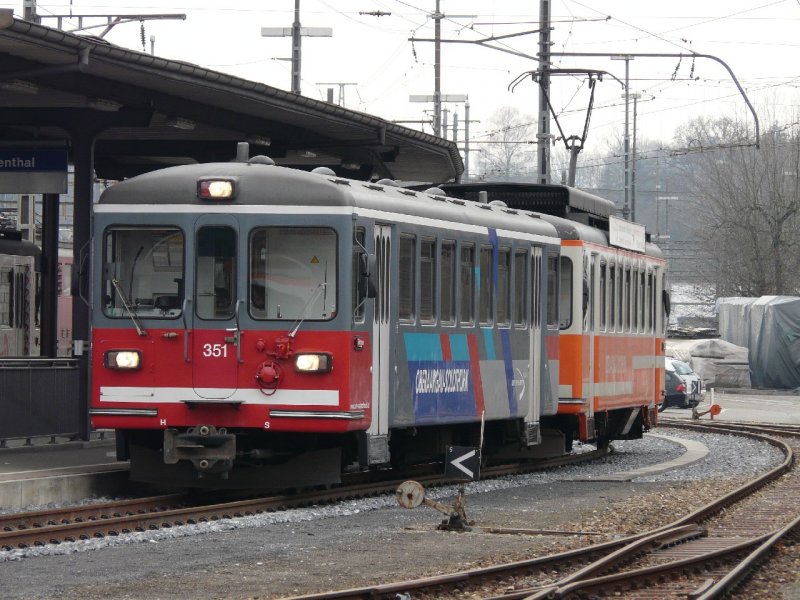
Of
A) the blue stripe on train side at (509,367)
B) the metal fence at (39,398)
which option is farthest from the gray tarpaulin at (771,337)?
the metal fence at (39,398)

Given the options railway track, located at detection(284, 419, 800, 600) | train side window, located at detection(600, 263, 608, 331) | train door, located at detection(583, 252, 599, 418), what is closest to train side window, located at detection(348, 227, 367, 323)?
railway track, located at detection(284, 419, 800, 600)

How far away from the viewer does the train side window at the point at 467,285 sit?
15.9 m

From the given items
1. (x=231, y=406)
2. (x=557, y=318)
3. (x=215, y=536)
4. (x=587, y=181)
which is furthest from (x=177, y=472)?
(x=587, y=181)

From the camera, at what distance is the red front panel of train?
527 inches

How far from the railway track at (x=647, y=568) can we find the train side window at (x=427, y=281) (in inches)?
119

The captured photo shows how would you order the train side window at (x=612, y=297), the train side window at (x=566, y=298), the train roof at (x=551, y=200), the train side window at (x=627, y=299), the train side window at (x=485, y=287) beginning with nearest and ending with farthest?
1. the train side window at (x=485, y=287)
2. the train side window at (x=566, y=298)
3. the train roof at (x=551, y=200)
4. the train side window at (x=612, y=297)
5. the train side window at (x=627, y=299)

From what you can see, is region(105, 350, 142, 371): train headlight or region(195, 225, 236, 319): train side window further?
region(105, 350, 142, 371): train headlight

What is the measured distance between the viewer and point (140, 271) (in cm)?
1388

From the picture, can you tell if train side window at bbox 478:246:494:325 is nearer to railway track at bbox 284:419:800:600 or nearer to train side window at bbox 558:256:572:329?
train side window at bbox 558:256:572:329

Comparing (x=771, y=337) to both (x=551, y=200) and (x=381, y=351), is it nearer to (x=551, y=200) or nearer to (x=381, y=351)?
(x=551, y=200)

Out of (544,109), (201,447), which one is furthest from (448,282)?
(544,109)

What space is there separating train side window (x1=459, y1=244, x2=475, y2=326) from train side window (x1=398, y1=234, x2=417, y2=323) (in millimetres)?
1044

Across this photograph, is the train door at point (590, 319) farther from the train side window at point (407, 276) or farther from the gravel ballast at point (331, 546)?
the train side window at point (407, 276)

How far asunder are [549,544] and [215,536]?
7.71 ft
